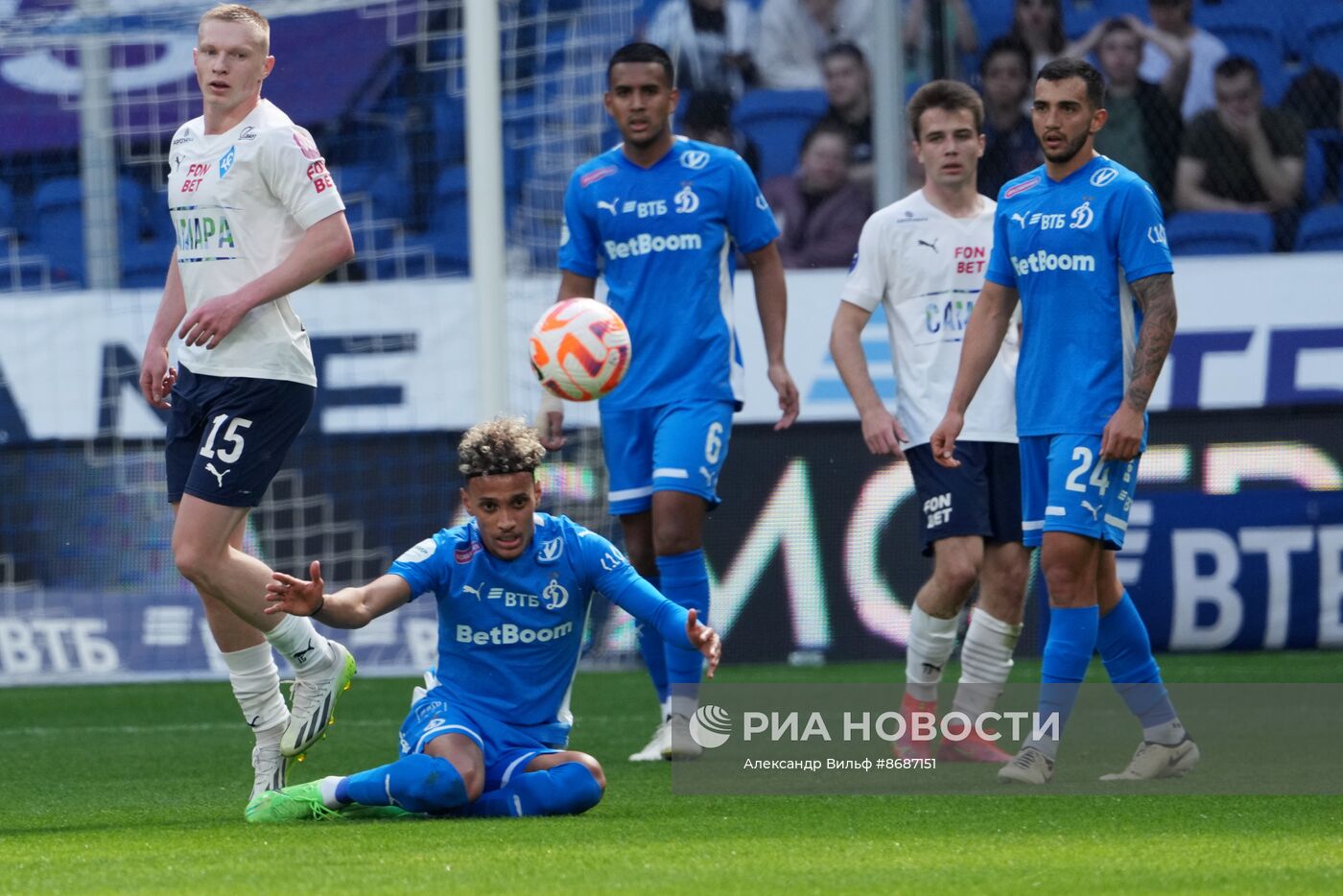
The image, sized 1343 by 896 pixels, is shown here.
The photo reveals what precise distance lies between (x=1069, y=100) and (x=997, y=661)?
1784 mm

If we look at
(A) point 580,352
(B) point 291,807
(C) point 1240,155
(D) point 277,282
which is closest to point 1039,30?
(C) point 1240,155

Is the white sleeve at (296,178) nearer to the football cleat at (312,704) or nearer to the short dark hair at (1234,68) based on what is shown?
the football cleat at (312,704)

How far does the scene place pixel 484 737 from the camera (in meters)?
4.82

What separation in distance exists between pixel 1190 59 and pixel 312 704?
9.23 meters

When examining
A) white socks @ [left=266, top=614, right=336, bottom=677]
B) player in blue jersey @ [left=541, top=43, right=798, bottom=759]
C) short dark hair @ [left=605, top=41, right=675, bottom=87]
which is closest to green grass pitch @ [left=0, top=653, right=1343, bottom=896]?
white socks @ [left=266, top=614, right=336, bottom=677]

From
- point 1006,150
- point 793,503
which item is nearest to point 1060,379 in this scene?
point 793,503

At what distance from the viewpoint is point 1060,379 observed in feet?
17.9

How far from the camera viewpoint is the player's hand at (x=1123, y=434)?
5258 mm

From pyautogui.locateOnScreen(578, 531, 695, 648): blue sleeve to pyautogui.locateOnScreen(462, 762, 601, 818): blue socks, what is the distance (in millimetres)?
380

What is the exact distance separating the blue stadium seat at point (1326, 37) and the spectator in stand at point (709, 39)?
3494mm

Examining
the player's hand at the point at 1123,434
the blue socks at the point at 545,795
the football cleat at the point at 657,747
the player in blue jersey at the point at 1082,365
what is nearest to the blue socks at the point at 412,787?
the blue socks at the point at 545,795

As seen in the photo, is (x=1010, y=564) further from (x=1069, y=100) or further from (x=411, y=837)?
(x=411, y=837)

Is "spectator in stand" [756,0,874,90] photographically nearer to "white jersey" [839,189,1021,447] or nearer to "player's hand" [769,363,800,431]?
"player's hand" [769,363,800,431]

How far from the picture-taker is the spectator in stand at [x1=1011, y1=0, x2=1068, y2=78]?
42.2ft
